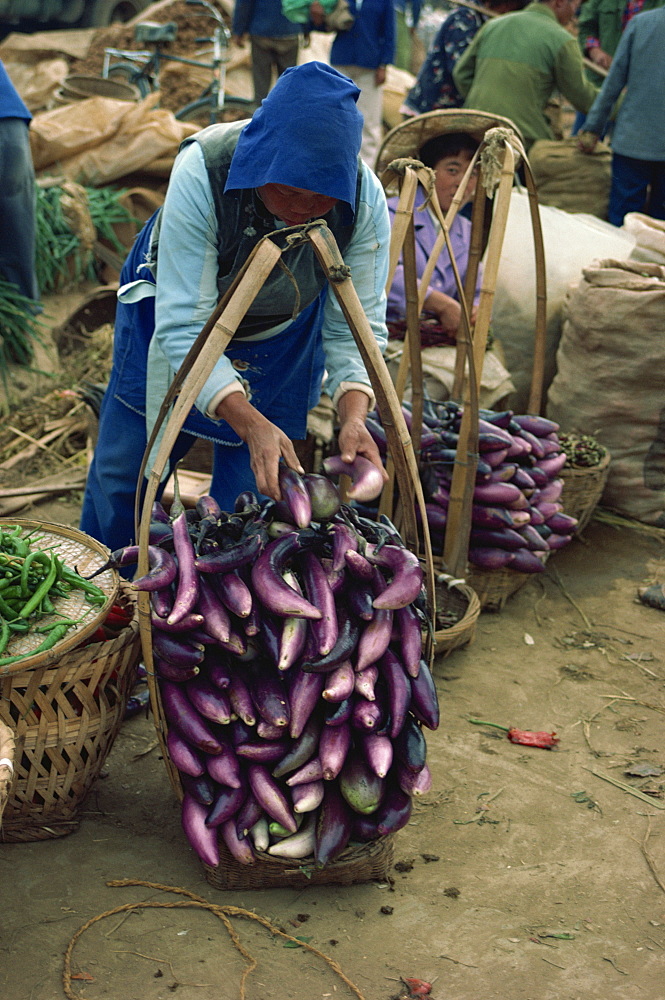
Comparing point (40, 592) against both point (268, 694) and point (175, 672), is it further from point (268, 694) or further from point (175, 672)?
point (268, 694)


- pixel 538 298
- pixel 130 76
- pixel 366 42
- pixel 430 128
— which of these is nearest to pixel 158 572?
pixel 538 298

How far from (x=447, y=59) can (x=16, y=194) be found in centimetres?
292

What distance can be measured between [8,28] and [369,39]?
23.6 ft

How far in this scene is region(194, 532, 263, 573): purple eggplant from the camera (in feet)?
5.79

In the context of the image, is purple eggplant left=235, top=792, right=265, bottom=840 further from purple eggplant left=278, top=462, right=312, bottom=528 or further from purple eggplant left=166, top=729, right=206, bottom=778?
purple eggplant left=278, top=462, right=312, bottom=528

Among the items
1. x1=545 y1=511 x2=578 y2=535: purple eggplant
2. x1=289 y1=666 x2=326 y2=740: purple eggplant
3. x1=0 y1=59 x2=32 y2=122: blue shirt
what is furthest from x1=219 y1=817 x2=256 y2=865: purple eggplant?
x1=0 y1=59 x2=32 y2=122: blue shirt

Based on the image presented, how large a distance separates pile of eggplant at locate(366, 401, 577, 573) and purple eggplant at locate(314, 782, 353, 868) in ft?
4.42

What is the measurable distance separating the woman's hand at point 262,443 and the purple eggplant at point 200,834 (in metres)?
0.66

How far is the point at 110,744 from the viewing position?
1970 mm

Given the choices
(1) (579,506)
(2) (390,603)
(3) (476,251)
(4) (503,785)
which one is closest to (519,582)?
(1) (579,506)

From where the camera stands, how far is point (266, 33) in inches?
263

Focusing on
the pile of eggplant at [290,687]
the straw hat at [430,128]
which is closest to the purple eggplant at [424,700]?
the pile of eggplant at [290,687]

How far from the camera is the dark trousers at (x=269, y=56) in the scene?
6.77m

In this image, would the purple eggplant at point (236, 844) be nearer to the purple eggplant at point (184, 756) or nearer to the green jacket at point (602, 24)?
the purple eggplant at point (184, 756)
